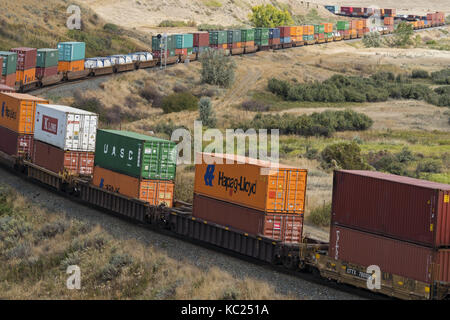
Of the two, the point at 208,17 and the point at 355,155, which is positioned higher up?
the point at 208,17

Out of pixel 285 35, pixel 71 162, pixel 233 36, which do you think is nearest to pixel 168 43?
pixel 233 36

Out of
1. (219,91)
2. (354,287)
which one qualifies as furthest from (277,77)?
(354,287)

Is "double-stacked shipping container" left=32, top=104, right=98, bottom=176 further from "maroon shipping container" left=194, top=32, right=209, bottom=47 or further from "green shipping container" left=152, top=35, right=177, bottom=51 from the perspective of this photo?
"maroon shipping container" left=194, top=32, right=209, bottom=47

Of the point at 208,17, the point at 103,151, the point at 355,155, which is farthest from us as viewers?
the point at 208,17

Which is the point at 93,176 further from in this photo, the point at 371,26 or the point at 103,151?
the point at 371,26

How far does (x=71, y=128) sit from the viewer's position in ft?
126

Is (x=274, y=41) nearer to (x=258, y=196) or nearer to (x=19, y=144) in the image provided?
(x=19, y=144)

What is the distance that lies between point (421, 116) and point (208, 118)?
23.6 meters

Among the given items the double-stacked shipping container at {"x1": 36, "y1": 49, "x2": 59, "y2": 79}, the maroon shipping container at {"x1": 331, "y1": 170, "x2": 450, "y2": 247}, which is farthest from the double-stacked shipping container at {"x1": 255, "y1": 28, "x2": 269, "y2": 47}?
the maroon shipping container at {"x1": 331, "y1": 170, "x2": 450, "y2": 247}

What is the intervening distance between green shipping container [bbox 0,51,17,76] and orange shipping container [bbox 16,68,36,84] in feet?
4.03

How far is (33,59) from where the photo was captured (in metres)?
68.4

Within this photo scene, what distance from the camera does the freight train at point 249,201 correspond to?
2314 centimetres

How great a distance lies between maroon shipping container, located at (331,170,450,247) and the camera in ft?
74.0

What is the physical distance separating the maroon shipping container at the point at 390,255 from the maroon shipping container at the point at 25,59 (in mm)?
47123
